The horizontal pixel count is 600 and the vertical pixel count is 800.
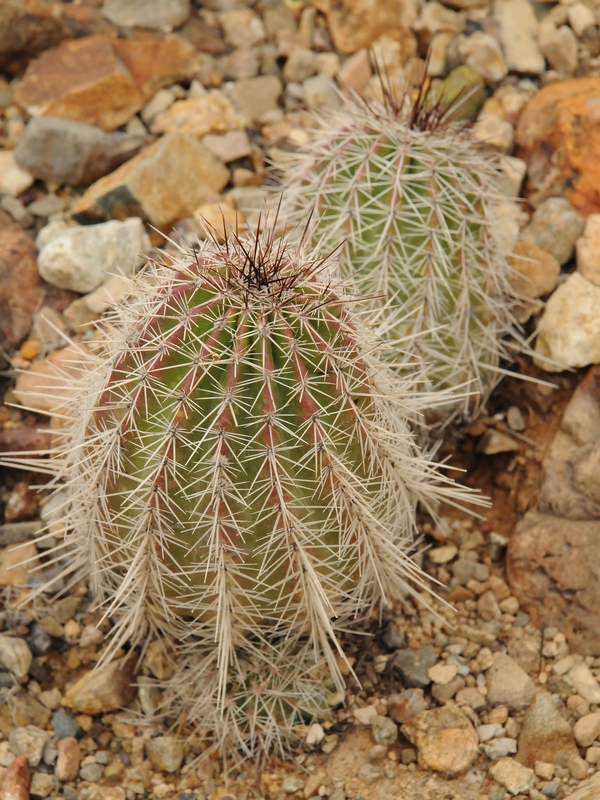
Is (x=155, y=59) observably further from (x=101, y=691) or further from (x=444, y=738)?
(x=444, y=738)

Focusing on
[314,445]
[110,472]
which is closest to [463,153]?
[314,445]

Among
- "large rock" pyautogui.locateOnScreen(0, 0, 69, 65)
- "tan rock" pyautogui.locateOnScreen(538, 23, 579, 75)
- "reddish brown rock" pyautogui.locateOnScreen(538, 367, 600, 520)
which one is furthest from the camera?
"tan rock" pyautogui.locateOnScreen(538, 23, 579, 75)

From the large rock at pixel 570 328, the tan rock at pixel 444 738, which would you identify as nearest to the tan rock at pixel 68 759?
the tan rock at pixel 444 738

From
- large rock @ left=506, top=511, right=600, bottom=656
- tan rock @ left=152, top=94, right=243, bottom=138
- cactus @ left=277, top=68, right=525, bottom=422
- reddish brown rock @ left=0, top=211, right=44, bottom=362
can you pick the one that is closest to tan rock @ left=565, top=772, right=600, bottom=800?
large rock @ left=506, top=511, right=600, bottom=656

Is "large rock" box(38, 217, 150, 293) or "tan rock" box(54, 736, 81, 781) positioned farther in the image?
"large rock" box(38, 217, 150, 293)

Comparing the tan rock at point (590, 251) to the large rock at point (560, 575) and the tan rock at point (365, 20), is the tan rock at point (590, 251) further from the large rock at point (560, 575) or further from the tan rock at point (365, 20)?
the tan rock at point (365, 20)

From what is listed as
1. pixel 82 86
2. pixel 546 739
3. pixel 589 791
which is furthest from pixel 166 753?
pixel 82 86

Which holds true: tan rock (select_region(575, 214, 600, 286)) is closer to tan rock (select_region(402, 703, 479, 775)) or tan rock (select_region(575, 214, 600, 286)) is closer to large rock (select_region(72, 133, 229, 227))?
large rock (select_region(72, 133, 229, 227))

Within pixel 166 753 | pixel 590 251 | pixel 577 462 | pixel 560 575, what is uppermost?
pixel 590 251
